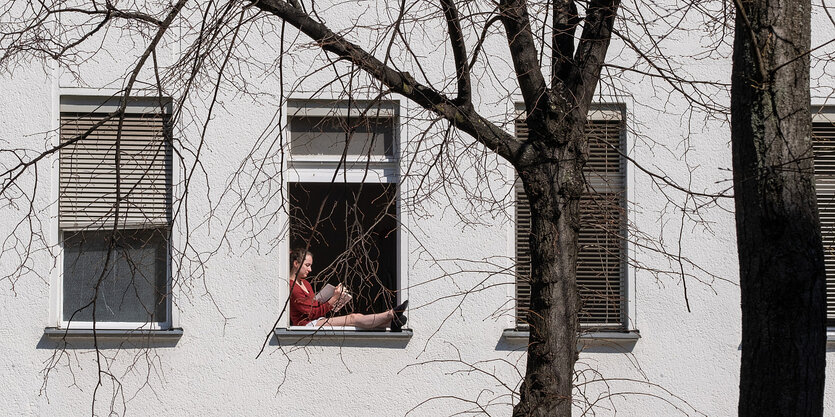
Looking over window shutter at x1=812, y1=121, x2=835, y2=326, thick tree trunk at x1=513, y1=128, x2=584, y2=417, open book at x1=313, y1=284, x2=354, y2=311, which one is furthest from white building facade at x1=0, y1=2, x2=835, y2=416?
thick tree trunk at x1=513, y1=128, x2=584, y2=417

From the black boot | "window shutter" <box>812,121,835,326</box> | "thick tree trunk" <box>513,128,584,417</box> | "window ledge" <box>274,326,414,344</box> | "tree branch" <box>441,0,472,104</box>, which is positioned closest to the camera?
"thick tree trunk" <box>513,128,584,417</box>

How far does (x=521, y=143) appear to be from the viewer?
473 cm

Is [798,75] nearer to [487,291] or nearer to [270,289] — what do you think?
[487,291]

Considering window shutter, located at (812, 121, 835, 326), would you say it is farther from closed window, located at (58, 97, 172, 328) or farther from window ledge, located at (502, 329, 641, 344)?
closed window, located at (58, 97, 172, 328)

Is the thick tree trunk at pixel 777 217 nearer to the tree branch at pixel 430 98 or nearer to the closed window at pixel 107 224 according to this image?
the tree branch at pixel 430 98

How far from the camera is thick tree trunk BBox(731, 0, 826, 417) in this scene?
13.3 feet

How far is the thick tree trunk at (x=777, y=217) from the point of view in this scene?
405cm

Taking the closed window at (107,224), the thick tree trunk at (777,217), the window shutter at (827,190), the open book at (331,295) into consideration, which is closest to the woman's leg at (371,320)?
the closed window at (107,224)

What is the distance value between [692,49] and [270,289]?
12.2 feet

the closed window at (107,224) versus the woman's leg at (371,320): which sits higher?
the closed window at (107,224)

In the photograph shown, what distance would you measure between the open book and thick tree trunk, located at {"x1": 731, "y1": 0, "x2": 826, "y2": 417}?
1.70 m

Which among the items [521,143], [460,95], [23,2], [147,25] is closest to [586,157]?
[521,143]

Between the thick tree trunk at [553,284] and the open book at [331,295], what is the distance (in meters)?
0.83

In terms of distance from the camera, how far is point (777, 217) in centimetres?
417
